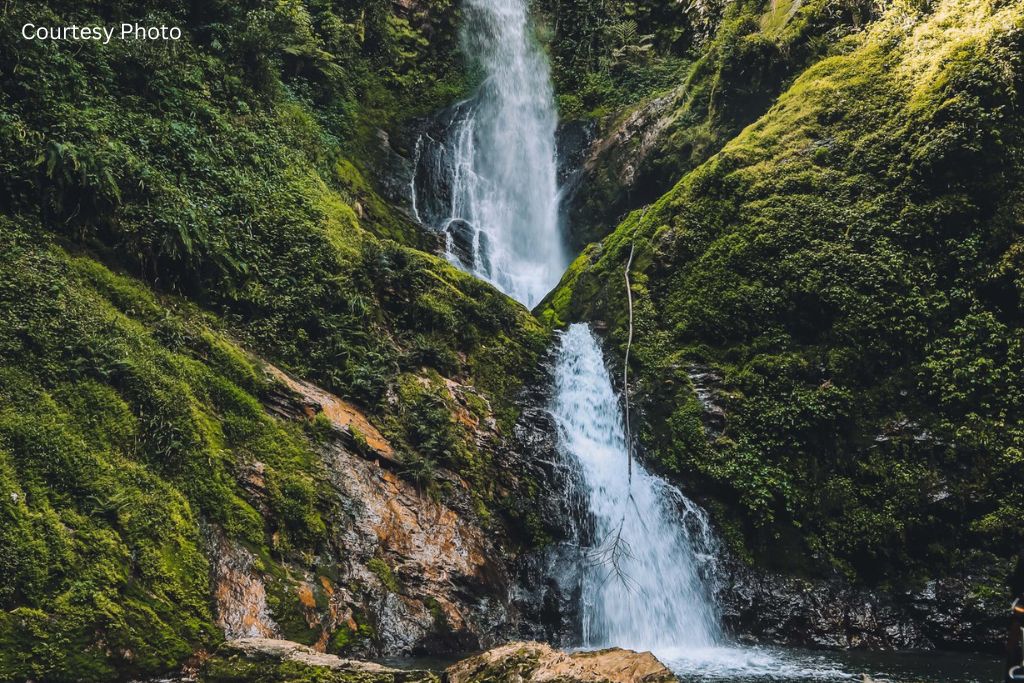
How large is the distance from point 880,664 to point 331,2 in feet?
74.7

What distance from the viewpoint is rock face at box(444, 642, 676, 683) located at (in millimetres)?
4770

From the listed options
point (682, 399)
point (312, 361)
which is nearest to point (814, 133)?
point (682, 399)

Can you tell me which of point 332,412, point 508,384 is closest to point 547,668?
point 332,412

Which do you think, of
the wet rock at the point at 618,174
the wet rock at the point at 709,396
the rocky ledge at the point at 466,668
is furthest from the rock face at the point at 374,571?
the wet rock at the point at 618,174

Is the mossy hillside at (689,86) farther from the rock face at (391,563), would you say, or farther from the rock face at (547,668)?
the rock face at (547,668)

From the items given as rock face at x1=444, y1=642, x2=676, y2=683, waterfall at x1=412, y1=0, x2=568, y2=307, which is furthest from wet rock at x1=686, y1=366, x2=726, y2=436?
rock face at x1=444, y1=642, x2=676, y2=683

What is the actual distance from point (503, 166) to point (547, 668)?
1903 cm

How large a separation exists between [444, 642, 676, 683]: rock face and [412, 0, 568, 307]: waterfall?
1350 centimetres

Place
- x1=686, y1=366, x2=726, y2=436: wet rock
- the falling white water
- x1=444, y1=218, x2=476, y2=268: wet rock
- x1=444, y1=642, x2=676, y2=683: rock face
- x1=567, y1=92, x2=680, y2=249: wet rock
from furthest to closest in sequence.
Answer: x1=567, y1=92, x2=680, y2=249: wet rock
x1=444, y1=218, x2=476, y2=268: wet rock
x1=686, y1=366, x2=726, y2=436: wet rock
the falling white water
x1=444, y1=642, x2=676, y2=683: rock face

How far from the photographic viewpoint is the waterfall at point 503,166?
19172 millimetres

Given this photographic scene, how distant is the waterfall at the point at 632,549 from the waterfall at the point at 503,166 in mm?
6510

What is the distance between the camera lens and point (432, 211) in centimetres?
1977

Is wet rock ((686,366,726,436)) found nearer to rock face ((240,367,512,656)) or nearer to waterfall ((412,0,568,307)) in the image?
rock face ((240,367,512,656))

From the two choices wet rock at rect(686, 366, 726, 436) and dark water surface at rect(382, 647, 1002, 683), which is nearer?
dark water surface at rect(382, 647, 1002, 683)
